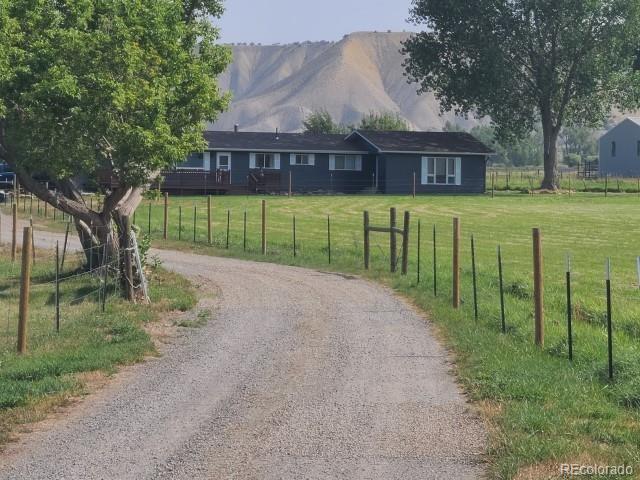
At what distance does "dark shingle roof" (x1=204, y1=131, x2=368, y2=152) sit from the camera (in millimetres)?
67062

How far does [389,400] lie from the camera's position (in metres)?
11.7

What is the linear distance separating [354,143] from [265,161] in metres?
8.32

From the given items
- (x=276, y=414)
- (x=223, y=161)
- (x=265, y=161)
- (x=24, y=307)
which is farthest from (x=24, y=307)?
(x=265, y=161)

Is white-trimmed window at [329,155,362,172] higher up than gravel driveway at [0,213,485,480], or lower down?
higher up

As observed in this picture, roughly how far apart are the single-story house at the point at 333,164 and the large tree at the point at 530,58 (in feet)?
18.2

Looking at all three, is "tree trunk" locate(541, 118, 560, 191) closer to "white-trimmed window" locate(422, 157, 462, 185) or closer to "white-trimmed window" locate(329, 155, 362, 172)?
"white-trimmed window" locate(422, 157, 462, 185)

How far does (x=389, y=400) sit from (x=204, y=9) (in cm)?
1680

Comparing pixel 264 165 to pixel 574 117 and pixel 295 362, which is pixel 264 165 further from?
pixel 295 362

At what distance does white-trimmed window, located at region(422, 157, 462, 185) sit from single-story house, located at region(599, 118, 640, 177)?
34.7 metres

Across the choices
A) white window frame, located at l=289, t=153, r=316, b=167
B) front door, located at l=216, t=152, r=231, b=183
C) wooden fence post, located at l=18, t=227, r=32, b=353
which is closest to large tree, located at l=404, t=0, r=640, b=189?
white window frame, located at l=289, t=153, r=316, b=167

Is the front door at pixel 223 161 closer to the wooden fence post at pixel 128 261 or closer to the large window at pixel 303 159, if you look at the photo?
the large window at pixel 303 159

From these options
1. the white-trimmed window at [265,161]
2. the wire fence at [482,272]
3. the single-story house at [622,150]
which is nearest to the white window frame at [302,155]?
the white-trimmed window at [265,161]

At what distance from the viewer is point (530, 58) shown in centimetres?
7469

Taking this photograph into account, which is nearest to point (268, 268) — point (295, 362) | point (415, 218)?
point (295, 362)
